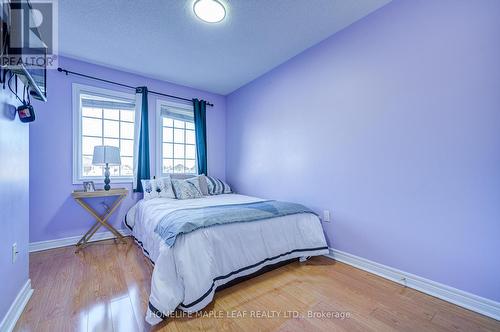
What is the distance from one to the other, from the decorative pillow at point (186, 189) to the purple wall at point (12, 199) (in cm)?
148

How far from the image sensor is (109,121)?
311cm

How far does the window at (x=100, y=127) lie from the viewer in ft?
9.28

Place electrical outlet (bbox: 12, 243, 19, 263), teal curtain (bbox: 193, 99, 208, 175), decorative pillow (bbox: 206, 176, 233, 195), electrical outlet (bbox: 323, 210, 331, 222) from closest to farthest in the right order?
electrical outlet (bbox: 12, 243, 19, 263)
electrical outlet (bbox: 323, 210, 331, 222)
decorative pillow (bbox: 206, 176, 233, 195)
teal curtain (bbox: 193, 99, 208, 175)

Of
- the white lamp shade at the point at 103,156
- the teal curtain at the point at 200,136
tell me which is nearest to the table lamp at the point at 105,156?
the white lamp shade at the point at 103,156

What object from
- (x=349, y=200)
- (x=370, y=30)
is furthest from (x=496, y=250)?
(x=370, y=30)

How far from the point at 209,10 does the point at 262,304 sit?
2.53 meters

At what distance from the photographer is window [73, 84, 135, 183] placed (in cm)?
283

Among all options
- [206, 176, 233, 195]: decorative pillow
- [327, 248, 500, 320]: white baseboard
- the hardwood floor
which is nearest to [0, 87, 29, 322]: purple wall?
the hardwood floor

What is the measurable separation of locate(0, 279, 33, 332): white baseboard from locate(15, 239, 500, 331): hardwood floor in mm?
35

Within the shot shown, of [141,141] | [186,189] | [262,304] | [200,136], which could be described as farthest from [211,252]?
[200,136]

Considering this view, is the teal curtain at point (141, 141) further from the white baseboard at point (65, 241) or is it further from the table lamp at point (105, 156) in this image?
the white baseboard at point (65, 241)

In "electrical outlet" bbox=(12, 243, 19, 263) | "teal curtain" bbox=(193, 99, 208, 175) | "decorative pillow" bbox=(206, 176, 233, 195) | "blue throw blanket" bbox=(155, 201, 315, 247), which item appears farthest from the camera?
"teal curtain" bbox=(193, 99, 208, 175)

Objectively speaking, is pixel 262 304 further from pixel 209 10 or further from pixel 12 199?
pixel 209 10

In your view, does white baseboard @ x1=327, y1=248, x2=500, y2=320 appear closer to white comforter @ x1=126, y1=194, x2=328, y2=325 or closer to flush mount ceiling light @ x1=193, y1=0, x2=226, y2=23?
white comforter @ x1=126, y1=194, x2=328, y2=325
